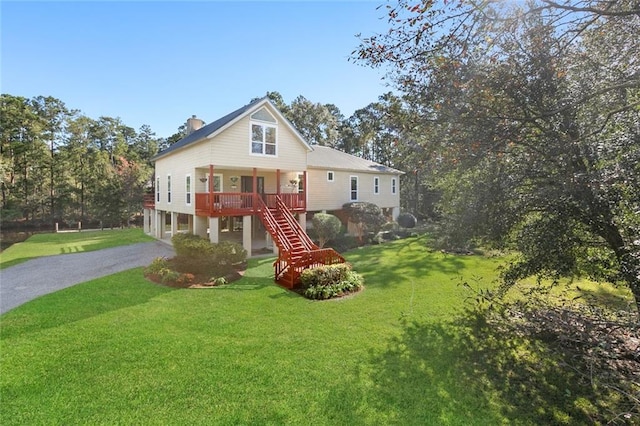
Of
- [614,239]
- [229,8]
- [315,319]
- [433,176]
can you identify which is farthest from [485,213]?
[229,8]

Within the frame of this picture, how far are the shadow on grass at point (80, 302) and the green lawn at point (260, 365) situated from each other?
0.05m

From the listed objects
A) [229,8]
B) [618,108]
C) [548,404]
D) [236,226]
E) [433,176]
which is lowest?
[548,404]

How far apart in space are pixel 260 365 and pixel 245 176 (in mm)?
13772

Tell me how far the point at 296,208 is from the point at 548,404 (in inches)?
509

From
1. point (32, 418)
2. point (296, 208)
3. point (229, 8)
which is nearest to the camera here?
point (32, 418)

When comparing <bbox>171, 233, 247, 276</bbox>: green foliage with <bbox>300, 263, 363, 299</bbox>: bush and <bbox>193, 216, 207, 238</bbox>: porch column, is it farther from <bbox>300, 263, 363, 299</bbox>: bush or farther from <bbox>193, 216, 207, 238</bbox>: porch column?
<bbox>300, 263, 363, 299</bbox>: bush

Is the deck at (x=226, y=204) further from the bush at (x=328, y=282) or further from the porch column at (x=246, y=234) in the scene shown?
the bush at (x=328, y=282)

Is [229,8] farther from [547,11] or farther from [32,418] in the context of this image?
[32,418]

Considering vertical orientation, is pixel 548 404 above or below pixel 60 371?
below

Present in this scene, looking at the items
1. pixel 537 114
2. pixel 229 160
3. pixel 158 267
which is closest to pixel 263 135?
pixel 229 160

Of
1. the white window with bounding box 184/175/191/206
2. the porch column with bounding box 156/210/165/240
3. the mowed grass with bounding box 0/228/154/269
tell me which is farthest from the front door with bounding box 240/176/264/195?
the mowed grass with bounding box 0/228/154/269

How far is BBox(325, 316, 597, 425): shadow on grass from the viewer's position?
4.35 metres

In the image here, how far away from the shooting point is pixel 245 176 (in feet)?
58.2

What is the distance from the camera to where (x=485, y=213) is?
6.08 meters
